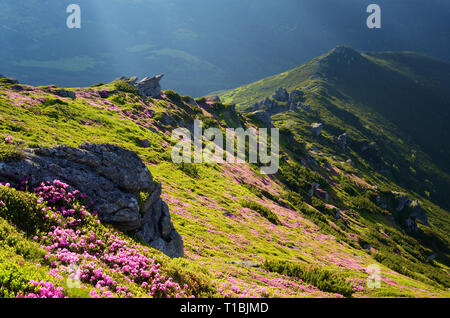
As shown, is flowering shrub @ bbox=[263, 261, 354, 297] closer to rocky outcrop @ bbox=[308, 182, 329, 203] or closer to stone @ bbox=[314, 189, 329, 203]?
rocky outcrop @ bbox=[308, 182, 329, 203]

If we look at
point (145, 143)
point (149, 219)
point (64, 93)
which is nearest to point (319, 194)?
point (145, 143)

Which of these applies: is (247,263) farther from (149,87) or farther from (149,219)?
(149,87)

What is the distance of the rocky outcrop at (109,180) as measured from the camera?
42.2 ft

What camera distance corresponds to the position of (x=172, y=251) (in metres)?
17.7

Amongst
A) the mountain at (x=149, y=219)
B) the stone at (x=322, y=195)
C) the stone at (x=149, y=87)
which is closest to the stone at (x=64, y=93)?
the mountain at (x=149, y=219)

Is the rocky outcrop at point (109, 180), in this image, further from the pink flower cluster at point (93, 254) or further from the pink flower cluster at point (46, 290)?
the pink flower cluster at point (46, 290)

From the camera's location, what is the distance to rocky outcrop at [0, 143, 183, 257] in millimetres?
12875

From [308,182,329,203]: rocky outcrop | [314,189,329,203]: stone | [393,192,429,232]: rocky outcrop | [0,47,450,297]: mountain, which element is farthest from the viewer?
[393,192,429,232]: rocky outcrop

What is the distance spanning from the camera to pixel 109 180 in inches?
631

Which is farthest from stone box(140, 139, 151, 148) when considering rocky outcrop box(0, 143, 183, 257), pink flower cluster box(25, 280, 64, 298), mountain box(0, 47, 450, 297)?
pink flower cluster box(25, 280, 64, 298)
